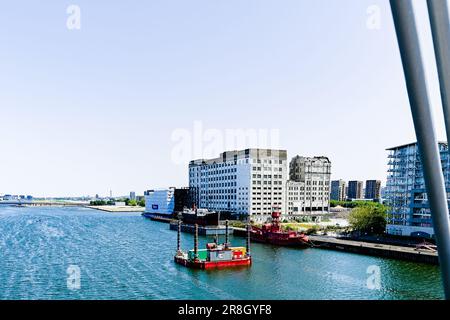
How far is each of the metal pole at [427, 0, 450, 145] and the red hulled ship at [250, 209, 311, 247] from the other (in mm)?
18946

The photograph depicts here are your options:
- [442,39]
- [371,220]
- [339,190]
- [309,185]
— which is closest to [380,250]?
[371,220]

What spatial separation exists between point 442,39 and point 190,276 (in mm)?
12198

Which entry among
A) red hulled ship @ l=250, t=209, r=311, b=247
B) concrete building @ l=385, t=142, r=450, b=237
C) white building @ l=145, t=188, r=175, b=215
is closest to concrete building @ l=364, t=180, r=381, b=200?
white building @ l=145, t=188, r=175, b=215

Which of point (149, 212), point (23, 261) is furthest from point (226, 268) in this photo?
point (149, 212)

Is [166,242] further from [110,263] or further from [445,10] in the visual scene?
[445,10]

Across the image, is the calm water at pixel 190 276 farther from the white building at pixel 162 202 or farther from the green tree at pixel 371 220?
the white building at pixel 162 202

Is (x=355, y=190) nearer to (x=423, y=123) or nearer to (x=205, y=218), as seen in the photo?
(x=205, y=218)

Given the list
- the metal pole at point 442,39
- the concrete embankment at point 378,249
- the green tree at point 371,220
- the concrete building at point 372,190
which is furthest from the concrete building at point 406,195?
the concrete building at point 372,190

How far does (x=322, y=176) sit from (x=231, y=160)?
8020 mm

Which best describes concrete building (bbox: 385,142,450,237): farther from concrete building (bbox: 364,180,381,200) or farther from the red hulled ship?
concrete building (bbox: 364,180,381,200)

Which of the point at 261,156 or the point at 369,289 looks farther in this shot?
Result: the point at 261,156

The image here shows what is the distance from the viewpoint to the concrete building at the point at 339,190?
58.4m

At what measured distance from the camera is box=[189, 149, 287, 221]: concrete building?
3023 centimetres
